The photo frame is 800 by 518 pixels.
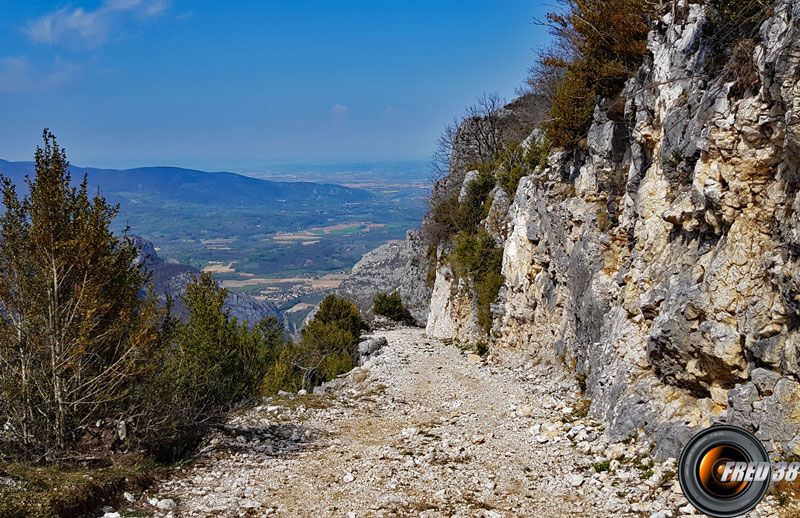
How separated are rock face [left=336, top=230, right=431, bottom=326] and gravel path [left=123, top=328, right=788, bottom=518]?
933 inches

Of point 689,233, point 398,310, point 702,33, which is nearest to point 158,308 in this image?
point 689,233

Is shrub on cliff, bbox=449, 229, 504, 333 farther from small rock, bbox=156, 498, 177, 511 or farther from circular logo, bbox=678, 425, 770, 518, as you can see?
small rock, bbox=156, 498, 177, 511

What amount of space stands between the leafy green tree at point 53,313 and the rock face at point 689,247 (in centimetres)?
875

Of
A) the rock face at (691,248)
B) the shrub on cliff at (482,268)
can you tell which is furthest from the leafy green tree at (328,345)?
the rock face at (691,248)

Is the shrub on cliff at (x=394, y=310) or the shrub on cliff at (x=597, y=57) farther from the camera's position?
the shrub on cliff at (x=394, y=310)

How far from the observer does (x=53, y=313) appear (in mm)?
8070

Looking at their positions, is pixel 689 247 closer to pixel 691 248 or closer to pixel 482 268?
pixel 691 248

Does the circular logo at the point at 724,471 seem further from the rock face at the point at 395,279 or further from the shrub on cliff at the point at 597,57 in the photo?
the rock face at the point at 395,279

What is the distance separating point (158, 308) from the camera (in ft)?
31.3

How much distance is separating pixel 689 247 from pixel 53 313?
35.1 feet

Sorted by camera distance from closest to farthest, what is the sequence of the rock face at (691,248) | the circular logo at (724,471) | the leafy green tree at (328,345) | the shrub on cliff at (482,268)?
the circular logo at (724,471), the rock face at (691,248), the shrub on cliff at (482,268), the leafy green tree at (328,345)

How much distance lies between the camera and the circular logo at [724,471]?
5.75 meters

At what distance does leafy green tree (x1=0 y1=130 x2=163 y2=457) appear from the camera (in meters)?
7.88

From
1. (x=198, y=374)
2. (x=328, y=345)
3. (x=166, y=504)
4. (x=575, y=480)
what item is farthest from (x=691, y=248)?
(x=328, y=345)
